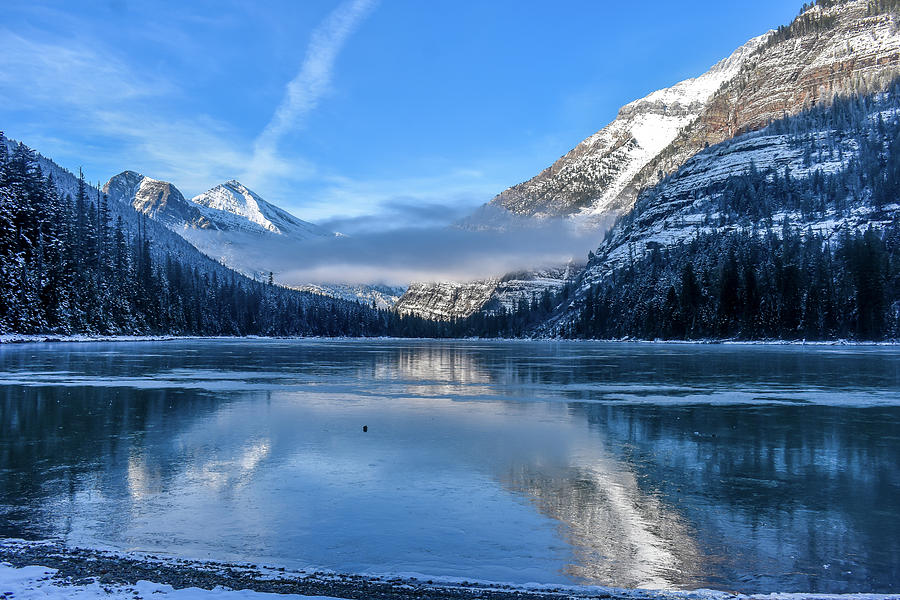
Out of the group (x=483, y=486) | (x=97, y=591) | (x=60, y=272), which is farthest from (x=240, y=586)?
(x=60, y=272)

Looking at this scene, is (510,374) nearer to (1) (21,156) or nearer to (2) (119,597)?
(2) (119,597)

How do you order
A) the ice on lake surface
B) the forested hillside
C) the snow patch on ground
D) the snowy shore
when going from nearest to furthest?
the snow patch on ground → the snowy shore → the ice on lake surface → the forested hillside

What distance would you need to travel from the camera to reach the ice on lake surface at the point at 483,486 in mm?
10453

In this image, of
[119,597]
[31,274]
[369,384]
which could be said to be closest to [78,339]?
[31,274]

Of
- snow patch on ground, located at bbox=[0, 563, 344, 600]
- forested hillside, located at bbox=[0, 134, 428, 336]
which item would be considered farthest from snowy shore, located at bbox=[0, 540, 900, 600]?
forested hillside, located at bbox=[0, 134, 428, 336]

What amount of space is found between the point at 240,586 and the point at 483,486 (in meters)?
7.36

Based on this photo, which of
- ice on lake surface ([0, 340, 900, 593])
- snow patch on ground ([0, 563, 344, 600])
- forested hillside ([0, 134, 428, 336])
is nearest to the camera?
snow patch on ground ([0, 563, 344, 600])

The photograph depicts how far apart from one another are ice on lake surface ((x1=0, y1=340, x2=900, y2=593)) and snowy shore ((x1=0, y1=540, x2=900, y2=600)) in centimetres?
41

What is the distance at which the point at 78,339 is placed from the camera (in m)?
122

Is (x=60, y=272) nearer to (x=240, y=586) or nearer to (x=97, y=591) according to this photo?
(x=97, y=591)

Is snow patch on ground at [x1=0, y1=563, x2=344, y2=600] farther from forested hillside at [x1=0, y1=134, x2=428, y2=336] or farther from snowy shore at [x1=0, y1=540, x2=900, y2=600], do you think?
forested hillside at [x1=0, y1=134, x2=428, y2=336]

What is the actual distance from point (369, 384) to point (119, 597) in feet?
111

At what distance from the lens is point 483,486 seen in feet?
49.7

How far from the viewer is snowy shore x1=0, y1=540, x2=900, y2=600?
8688 millimetres
